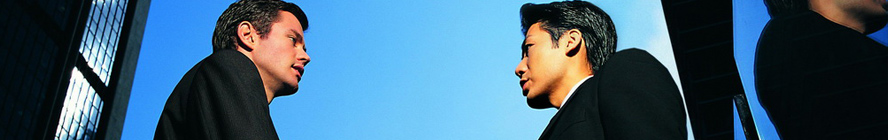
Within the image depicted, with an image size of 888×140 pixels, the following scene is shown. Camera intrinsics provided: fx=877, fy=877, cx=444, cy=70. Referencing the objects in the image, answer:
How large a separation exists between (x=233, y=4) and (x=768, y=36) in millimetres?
5591

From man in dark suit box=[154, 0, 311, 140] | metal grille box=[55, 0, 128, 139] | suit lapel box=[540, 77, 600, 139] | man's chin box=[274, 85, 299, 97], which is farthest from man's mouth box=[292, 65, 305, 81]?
metal grille box=[55, 0, 128, 139]

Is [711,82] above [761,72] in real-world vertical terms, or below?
above

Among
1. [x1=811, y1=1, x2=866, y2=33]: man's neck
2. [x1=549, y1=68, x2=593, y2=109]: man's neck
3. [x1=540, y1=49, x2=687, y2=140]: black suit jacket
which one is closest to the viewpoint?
[x1=540, y1=49, x2=687, y2=140]: black suit jacket

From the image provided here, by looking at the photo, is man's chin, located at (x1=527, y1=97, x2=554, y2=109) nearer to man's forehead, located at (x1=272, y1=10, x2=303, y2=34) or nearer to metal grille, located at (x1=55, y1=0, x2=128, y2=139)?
man's forehead, located at (x1=272, y1=10, x2=303, y2=34)

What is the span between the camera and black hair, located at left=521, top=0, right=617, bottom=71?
14.5ft

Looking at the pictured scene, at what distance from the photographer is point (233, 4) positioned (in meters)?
5.04

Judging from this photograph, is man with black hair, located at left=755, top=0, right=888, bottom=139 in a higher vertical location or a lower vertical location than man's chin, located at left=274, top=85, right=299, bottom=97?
higher

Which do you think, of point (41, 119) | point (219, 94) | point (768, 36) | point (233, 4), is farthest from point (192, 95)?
point (41, 119)

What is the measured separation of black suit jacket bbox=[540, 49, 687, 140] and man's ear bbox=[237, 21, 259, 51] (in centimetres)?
182

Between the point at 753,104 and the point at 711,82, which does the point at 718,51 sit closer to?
the point at 711,82

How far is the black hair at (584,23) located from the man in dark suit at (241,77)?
1.30 metres

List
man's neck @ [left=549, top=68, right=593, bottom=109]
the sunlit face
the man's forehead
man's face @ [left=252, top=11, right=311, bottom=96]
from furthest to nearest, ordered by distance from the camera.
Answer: the sunlit face, the man's forehead, man's face @ [left=252, top=11, right=311, bottom=96], man's neck @ [left=549, top=68, right=593, bottom=109]

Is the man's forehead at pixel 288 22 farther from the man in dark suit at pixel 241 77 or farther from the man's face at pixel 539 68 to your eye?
the man's face at pixel 539 68

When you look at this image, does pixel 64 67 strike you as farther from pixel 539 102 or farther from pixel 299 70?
pixel 539 102
